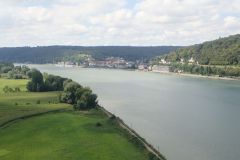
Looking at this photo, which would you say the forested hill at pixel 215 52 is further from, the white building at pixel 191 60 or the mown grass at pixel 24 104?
the mown grass at pixel 24 104

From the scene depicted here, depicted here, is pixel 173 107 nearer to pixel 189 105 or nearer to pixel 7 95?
pixel 189 105

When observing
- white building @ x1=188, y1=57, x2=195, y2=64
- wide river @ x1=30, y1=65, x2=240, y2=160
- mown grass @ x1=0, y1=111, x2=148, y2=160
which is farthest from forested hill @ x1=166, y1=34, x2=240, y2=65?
mown grass @ x1=0, y1=111, x2=148, y2=160

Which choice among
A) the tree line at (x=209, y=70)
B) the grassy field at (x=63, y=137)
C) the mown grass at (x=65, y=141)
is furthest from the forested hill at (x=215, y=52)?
the mown grass at (x=65, y=141)

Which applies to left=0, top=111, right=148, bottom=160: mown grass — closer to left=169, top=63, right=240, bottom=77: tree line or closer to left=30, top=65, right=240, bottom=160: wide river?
left=30, top=65, right=240, bottom=160: wide river

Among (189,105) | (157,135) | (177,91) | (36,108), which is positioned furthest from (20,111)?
(177,91)

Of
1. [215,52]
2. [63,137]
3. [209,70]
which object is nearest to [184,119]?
[63,137]

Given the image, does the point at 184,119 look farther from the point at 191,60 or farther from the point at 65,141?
the point at 191,60
